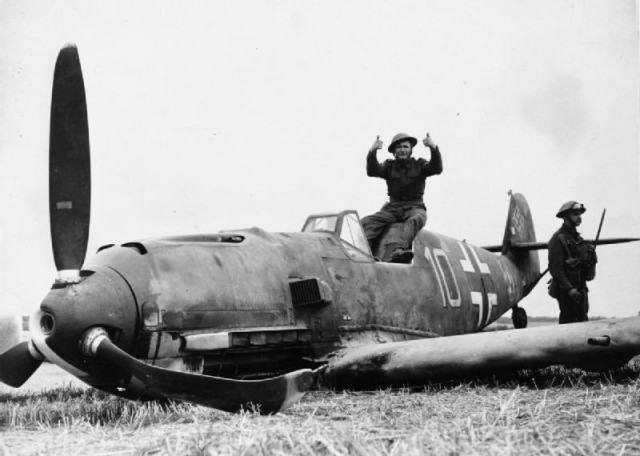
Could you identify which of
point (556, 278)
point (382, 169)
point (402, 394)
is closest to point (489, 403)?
point (402, 394)

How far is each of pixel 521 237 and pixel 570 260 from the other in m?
2.62

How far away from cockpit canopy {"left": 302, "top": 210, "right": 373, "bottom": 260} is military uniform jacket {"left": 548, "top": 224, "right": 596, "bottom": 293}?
4371 millimetres

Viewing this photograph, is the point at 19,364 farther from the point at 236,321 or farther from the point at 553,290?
the point at 553,290

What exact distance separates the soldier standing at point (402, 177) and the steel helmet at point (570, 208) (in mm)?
2923

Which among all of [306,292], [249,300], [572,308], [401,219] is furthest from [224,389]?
[572,308]

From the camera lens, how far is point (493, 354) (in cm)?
626

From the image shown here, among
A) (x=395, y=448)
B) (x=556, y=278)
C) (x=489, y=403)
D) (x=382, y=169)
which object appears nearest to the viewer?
(x=395, y=448)

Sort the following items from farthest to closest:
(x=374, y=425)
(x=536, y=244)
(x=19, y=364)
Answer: (x=536, y=244), (x=19, y=364), (x=374, y=425)

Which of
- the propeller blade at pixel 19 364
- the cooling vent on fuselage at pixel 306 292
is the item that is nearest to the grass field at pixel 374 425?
the propeller blade at pixel 19 364

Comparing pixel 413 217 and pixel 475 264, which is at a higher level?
pixel 413 217

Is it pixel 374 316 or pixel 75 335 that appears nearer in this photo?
pixel 75 335

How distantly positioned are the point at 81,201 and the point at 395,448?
3502 millimetres

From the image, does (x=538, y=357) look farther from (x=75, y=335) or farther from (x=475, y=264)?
(x=475, y=264)

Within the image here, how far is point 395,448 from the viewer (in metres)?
3.24
